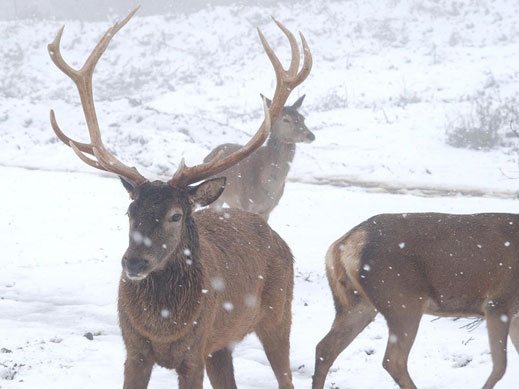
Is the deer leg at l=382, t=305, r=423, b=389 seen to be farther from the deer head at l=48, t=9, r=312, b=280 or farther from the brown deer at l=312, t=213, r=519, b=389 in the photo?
the deer head at l=48, t=9, r=312, b=280

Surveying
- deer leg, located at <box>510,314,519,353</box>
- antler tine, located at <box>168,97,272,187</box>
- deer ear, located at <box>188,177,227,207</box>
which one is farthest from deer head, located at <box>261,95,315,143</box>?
deer ear, located at <box>188,177,227,207</box>

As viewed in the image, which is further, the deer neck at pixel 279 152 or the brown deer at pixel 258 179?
the deer neck at pixel 279 152

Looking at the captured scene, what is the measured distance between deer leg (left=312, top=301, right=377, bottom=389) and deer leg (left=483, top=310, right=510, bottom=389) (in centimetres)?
90

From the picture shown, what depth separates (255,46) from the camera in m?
41.4

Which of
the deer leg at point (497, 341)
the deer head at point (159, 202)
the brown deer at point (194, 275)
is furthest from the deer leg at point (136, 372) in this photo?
the deer leg at point (497, 341)

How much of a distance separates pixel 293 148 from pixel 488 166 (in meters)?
6.78

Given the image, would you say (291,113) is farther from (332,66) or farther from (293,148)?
(332,66)

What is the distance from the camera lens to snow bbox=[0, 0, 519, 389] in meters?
6.68

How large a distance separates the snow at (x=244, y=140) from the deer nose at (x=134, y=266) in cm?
204

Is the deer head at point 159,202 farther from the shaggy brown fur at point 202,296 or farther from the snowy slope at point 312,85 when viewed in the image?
the snowy slope at point 312,85

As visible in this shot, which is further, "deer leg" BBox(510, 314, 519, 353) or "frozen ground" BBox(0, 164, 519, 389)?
"frozen ground" BBox(0, 164, 519, 389)

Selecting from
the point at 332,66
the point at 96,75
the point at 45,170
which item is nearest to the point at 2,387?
the point at 45,170

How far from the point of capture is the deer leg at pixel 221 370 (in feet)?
17.0

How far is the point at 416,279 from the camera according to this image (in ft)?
18.5
